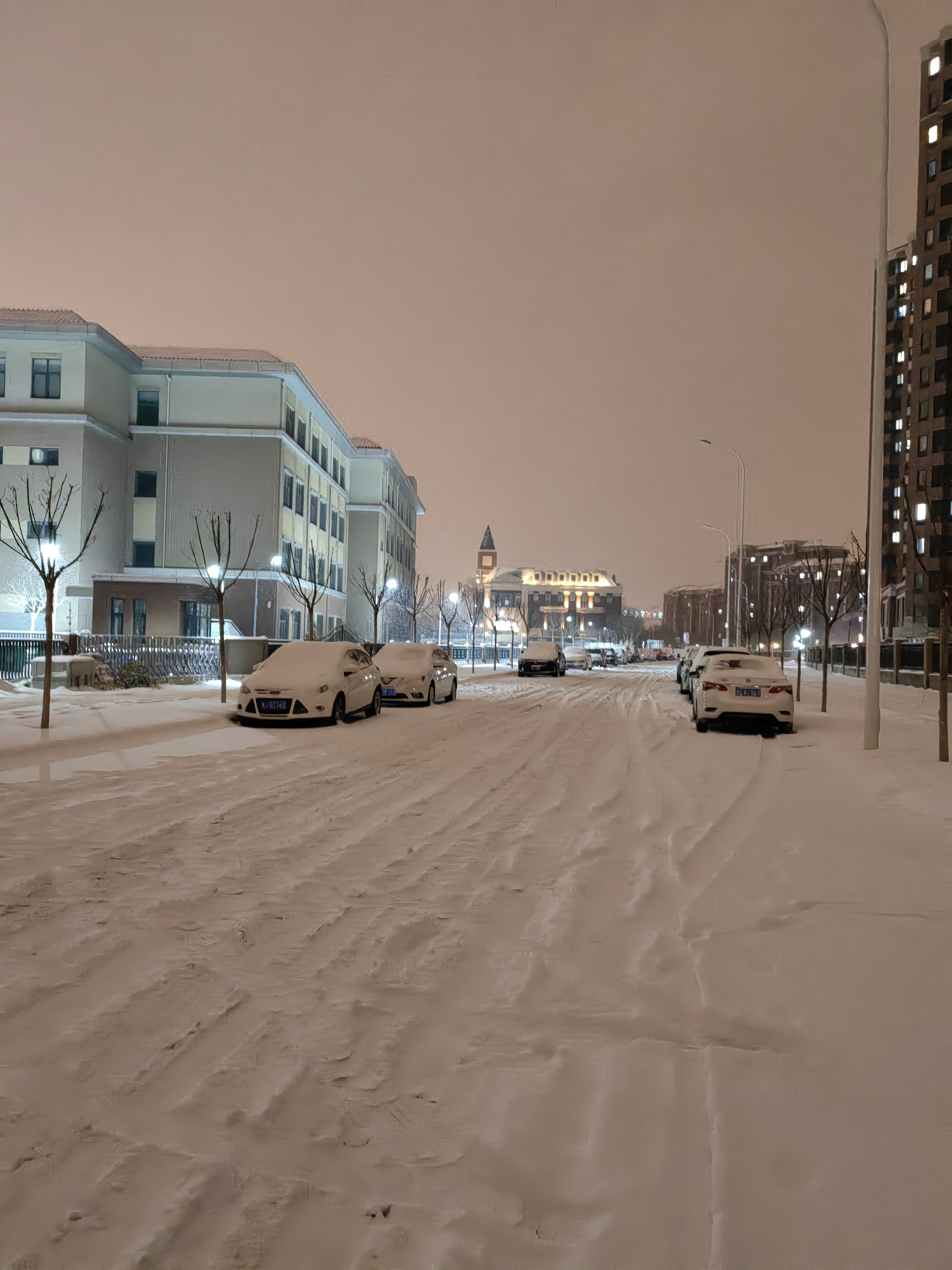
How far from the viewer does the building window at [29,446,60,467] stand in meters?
43.9

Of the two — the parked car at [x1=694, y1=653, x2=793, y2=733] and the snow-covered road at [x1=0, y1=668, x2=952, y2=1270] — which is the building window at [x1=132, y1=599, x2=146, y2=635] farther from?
the snow-covered road at [x1=0, y1=668, x2=952, y2=1270]

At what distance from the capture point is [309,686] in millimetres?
17328

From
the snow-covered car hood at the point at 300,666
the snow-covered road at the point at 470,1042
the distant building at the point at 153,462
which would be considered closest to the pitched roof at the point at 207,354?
the distant building at the point at 153,462

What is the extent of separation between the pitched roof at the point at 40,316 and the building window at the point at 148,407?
16.3 feet

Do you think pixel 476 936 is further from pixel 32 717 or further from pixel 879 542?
pixel 32 717

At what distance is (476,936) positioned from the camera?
5.22 m

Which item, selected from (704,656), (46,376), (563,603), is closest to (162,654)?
(704,656)

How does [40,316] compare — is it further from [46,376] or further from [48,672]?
[48,672]

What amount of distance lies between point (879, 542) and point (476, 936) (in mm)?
12151

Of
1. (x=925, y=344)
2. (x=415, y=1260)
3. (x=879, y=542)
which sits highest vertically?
(x=925, y=344)

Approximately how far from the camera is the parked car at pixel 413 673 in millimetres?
23172

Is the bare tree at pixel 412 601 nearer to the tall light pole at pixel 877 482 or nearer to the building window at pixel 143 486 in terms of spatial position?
the building window at pixel 143 486

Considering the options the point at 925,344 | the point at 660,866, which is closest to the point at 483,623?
the point at 925,344

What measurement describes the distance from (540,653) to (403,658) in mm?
20260
